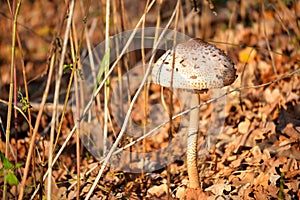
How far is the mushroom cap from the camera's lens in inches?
66.9

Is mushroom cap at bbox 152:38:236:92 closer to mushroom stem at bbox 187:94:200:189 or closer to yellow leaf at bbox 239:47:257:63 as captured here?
mushroom stem at bbox 187:94:200:189

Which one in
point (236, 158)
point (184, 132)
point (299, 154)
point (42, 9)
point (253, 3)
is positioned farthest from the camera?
point (42, 9)

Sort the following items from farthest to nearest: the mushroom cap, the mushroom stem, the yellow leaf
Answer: the yellow leaf, the mushroom stem, the mushroom cap

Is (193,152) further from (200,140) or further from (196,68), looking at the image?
(200,140)

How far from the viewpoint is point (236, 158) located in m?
2.31

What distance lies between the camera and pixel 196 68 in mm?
1707

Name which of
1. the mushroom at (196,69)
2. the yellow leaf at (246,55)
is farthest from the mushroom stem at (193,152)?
the yellow leaf at (246,55)

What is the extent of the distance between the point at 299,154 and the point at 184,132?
0.80 metres

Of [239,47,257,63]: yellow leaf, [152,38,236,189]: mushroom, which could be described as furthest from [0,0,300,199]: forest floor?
[152,38,236,189]: mushroom

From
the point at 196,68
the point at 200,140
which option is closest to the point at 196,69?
the point at 196,68

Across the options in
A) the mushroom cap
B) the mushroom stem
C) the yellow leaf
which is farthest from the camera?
the yellow leaf

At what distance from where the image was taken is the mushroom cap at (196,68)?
1700mm

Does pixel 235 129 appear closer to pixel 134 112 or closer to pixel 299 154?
pixel 299 154

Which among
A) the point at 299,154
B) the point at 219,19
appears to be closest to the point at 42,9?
the point at 219,19
